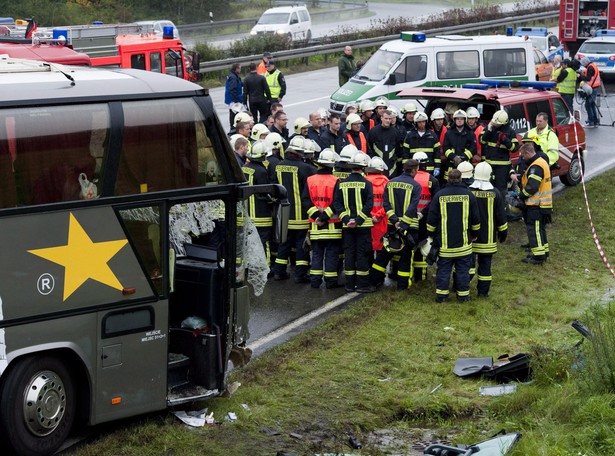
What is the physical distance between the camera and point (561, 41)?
39469mm

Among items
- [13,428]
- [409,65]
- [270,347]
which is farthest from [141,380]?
[409,65]

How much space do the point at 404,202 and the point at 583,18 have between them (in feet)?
93.3

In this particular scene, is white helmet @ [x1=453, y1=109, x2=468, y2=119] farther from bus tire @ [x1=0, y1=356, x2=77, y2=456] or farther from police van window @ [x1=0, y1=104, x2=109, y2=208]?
bus tire @ [x1=0, y1=356, x2=77, y2=456]

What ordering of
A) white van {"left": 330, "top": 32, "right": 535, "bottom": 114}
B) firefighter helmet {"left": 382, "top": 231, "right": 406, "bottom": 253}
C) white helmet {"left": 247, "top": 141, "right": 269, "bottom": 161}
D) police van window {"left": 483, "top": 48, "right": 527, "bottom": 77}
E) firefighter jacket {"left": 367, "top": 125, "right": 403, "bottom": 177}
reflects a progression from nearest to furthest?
firefighter helmet {"left": 382, "top": 231, "right": 406, "bottom": 253} → white helmet {"left": 247, "top": 141, "right": 269, "bottom": 161} → firefighter jacket {"left": 367, "top": 125, "right": 403, "bottom": 177} → white van {"left": 330, "top": 32, "right": 535, "bottom": 114} → police van window {"left": 483, "top": 48, "right": 527, "bottom": 77}

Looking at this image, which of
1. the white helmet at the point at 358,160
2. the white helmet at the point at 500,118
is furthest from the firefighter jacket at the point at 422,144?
the white helmet at the point at 358,160

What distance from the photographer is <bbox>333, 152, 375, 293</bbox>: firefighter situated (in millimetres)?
12961

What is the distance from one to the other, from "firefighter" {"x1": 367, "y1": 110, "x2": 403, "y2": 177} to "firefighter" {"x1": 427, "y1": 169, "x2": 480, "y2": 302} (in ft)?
12.4

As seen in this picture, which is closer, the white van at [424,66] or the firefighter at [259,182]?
the firefighter at [259,182]

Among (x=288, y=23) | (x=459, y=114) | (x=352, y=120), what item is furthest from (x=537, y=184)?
(x=288, y=23)

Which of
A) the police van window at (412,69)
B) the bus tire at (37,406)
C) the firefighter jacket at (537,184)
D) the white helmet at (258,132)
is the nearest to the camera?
the bus tire at (37,406)

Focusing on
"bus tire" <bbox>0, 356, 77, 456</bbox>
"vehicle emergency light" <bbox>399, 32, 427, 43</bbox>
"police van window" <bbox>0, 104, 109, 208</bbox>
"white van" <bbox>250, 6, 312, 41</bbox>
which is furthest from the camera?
"white van" <bbox>250, 6, 312, 41</bbox>

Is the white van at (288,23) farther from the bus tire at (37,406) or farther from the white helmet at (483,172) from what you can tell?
the bus tire at (37,406)

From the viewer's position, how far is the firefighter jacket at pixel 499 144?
16219 mm

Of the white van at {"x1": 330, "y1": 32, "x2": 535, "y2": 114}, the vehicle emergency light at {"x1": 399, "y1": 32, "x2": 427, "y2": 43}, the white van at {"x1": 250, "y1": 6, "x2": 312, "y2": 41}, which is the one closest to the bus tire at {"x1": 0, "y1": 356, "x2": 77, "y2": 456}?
the white van at {"x1": 330, "y1": 32, "x2": 535, "y2": 114}
